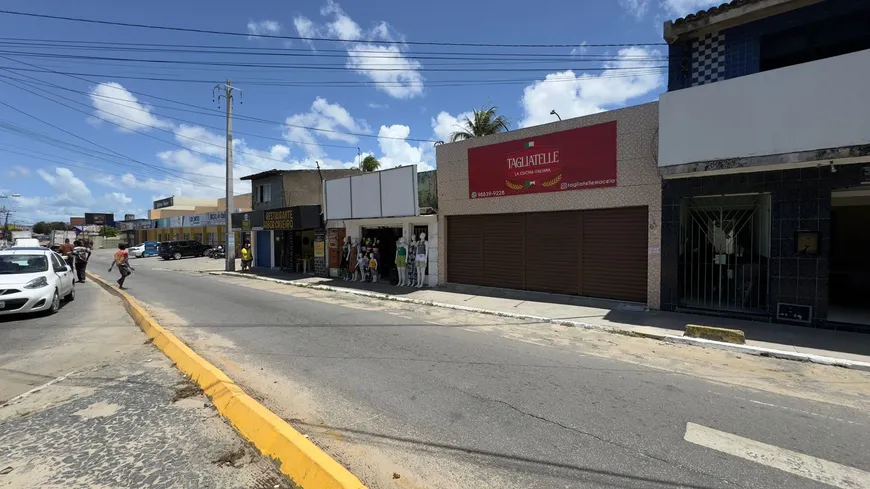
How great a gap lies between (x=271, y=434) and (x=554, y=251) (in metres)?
10.2

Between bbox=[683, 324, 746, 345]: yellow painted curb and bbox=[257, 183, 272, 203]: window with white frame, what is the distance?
27.0m

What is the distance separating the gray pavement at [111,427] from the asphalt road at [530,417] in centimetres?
66

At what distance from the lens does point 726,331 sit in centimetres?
766

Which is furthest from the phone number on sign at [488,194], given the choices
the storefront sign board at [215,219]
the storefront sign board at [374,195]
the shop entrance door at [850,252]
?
the storefront sign board at [215,219]

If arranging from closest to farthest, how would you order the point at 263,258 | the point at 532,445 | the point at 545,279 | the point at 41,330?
the point at 532,445, the point at 41,330, the point at 545,279, the point at 263,258

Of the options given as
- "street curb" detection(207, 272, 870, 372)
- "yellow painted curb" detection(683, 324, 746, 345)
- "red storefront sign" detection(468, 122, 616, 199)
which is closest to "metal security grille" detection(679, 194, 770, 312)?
"red storefront sign" detection(468, 122, 616, 199)

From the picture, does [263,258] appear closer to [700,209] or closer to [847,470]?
[700,209]

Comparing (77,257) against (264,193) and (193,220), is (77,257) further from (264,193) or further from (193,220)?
(193,220)

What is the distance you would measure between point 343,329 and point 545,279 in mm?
6578

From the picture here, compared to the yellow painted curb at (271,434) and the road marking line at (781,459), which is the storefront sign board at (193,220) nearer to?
the yellow painted curb at (271,434)

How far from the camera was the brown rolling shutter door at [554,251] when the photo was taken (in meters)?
12.2

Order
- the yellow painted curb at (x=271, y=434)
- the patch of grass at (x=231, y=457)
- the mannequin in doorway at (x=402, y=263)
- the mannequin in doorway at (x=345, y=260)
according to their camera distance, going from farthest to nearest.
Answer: the mannequin in doorway at (x=345, y=260) < the mannequin in doorway at (x=402, y=263) < the patch of grass at (x=231, y=457) < the yellow painted curb at (x=271, y=434)

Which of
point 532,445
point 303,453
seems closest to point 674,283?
point 532,445

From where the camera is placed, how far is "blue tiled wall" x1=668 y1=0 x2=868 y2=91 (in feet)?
29.2
